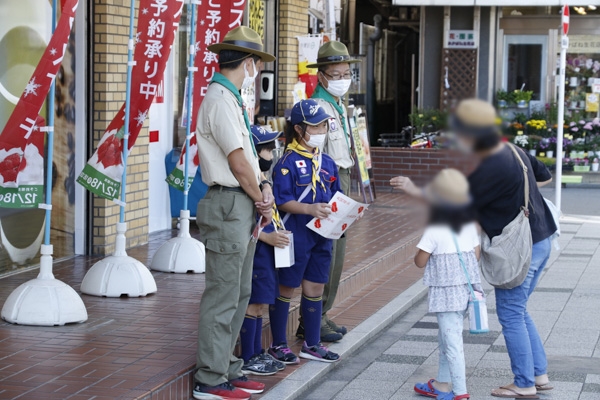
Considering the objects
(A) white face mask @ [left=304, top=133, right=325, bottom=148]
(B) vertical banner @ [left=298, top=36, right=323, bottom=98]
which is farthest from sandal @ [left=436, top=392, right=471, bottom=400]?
(B) vertical banner @ [left=298, top=36, right=323, bottom=98]

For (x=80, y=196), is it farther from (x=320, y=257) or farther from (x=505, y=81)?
(x=505, y=81)

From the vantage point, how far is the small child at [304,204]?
20.0 ft

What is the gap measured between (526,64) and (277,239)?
17.3 meters

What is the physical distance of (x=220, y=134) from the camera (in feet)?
16.8

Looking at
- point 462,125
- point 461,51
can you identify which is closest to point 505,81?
point 461,51

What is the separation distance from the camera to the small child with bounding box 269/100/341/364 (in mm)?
6090

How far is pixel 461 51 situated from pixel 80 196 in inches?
546

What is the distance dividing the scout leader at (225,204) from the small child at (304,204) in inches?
25.2

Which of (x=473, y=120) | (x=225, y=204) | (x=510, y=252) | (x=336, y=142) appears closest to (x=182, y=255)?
(x=336, y=142)

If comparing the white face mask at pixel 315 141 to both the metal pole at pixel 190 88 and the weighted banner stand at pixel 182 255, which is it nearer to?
the metal pole at pixel 190 88

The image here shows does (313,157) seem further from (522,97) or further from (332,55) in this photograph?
(522,97)

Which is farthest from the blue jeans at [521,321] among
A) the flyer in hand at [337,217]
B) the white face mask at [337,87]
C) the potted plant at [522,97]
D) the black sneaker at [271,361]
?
the potted plant at [522,97]

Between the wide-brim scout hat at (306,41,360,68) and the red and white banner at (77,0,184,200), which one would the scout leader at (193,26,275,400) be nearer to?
the wide-brim scout hat at (306,41,360,68)

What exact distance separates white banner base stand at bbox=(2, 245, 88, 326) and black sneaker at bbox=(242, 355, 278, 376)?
4.00ft
